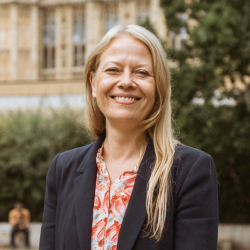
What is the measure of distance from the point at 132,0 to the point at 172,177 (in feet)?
104

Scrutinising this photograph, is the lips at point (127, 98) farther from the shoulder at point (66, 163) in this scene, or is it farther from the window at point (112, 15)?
the window at point (112, 15)

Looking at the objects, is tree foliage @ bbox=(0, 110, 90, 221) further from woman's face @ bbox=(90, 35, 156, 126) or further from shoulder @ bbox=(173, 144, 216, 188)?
shoulder @ bbox=(173, 144, 216, 188)

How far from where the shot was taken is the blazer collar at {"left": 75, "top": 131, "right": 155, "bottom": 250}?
1.54 meters

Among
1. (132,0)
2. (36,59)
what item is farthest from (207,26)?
(36,59)

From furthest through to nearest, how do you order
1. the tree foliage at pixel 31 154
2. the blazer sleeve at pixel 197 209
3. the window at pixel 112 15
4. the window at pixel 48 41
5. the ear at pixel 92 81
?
the window at pixel 48 41, the window at pixel 112 15, the tree foliage at pixel 31 154, the ear at pixel 92 81, the blazer sleeve at pixel 197 209

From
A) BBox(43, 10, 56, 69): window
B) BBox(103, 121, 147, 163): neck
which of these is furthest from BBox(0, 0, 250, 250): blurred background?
BBox(43, 10, 56, 69): window

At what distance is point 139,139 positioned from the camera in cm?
179

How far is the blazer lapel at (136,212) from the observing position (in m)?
1.53

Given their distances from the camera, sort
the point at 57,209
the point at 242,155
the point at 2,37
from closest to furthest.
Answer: the point at 57,209 → the point at 242,155 → the point at 2,37

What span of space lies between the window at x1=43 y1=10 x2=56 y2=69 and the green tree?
25334 mm

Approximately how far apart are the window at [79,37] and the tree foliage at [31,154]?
20075 millimetres

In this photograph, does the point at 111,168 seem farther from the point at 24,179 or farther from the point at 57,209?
the point at 24,179

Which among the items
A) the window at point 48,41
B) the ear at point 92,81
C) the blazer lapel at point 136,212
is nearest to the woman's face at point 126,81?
the ear at point 92,81

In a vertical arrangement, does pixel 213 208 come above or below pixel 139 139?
below
